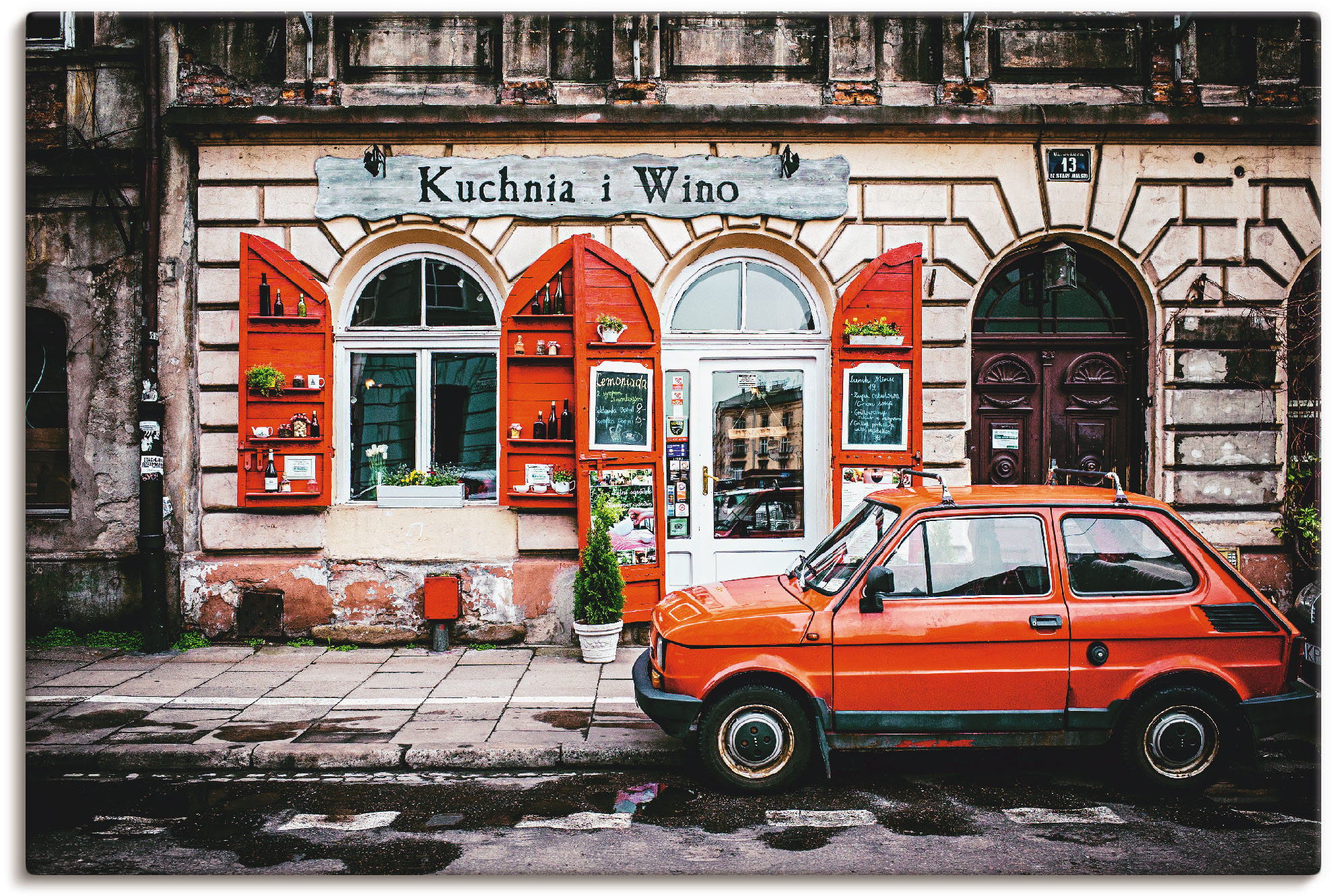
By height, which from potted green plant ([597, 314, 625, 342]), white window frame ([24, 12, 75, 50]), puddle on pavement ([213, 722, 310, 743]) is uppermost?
white window frame ([24, 12, 75, 50])

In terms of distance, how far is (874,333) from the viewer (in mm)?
→ 8578

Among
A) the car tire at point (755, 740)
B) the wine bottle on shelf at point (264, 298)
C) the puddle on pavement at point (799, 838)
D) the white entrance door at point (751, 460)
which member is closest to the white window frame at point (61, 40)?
the wine bottle on shelf at point (264, 298)

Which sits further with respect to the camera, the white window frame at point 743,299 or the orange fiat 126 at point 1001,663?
the white window frame at point 743,299

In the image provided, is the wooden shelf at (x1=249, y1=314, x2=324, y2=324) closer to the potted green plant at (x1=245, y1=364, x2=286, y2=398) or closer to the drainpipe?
the potted green plant at (x1=245, y1=364, x2=286, y2=398)

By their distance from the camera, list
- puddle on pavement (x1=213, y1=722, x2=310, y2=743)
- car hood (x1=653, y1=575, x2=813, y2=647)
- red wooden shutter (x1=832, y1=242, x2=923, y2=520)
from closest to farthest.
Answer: car hood (x1=653, y1=575, x2=813, y2=647)
puddle on pavement (x1=213, y1=722, x2=310, y2=743)
red wooden shutter (x1=832, y1=242, x2=923, y2=520)

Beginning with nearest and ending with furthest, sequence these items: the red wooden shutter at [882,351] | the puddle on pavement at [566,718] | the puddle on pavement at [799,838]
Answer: the puddle on pavement at [799,838] → the puddle on pavement at [566,718] → the red wooden shutter at [882,351]

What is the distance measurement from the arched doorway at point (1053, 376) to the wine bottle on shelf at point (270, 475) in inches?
285

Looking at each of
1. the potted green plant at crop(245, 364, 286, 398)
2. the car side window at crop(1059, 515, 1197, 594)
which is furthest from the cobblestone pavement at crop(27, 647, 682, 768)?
the car side window at crop(1059, 515, 1197, 594)

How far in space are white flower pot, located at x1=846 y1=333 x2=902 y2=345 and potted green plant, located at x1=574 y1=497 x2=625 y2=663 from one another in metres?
3.17

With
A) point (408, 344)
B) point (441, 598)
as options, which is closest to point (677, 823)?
point (441, 598)

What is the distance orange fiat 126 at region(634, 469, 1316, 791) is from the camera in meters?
4.93

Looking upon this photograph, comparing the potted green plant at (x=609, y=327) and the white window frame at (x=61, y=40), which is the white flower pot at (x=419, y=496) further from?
the white window frame at (x=61, y=40)

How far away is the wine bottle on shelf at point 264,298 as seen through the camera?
859 cm

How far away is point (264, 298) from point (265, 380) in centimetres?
86
